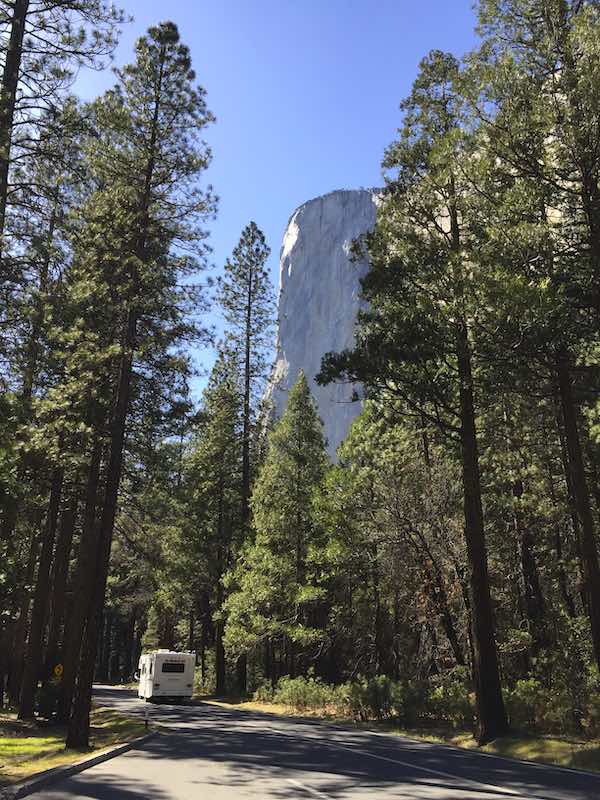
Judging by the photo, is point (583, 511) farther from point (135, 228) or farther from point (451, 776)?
point (135, 228)

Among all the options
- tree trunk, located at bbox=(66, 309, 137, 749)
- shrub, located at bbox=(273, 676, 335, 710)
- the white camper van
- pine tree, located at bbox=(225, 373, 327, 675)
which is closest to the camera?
tree trunk, located at bbox=(66, 309, 137, 749)

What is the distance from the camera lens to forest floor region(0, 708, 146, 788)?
385 inches

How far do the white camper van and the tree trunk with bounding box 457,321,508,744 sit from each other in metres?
20.8

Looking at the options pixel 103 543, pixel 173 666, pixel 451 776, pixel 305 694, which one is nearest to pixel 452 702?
pixel 451 776

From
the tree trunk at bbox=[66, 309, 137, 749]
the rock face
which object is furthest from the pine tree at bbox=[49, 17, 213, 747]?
the rock face

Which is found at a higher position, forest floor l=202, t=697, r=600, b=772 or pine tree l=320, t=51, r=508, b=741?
pine tree l=320, t=51, r=508, b=741

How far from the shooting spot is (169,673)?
3039cm

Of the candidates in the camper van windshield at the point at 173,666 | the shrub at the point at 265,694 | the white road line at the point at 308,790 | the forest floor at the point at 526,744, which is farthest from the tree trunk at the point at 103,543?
the camper van windshield at the point at 173,666

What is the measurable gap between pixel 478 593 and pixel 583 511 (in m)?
3.13

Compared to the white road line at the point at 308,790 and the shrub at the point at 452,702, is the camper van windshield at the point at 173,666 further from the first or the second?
the white road line at the point at 308,790

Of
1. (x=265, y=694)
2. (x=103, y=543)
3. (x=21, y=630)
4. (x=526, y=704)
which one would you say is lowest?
(x=265, y=694)

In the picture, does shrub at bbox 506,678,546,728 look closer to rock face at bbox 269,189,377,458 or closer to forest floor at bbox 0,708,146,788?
forest floor at bbox 0,708,146,788

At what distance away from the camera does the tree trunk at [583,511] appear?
11.4 meters

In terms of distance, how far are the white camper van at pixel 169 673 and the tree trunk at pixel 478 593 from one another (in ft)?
68.2
